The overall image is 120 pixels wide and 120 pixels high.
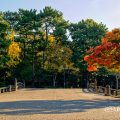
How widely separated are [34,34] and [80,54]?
860 centimetres

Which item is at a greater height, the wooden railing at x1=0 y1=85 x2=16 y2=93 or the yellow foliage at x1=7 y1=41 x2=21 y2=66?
the yellow foliage at x1=7 y1=41 x2=21 y2=66

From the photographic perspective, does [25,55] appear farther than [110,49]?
Yes

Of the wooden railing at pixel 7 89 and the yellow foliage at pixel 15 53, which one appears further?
the yellow foliage at pixel 15 53

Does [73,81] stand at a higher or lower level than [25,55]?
lower

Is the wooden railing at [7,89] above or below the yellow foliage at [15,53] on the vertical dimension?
below

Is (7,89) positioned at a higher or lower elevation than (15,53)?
lower

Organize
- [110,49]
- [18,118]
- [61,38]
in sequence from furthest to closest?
1. [61,38]
2. [110,49]
3. [18,118]

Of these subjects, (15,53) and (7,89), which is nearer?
(7,89)

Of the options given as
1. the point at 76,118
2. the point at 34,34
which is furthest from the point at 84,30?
the point at 76,118

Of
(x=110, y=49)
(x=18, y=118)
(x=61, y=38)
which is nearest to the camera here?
(x=18, y=118)

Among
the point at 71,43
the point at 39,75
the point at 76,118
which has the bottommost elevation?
the point at 76,118

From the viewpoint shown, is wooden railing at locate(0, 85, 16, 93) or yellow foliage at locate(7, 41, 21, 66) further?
yellow foliage at locate(7, 41, 21, 66)

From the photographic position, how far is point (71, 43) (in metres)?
61.1

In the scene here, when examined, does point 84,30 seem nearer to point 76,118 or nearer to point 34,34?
point 34,34
